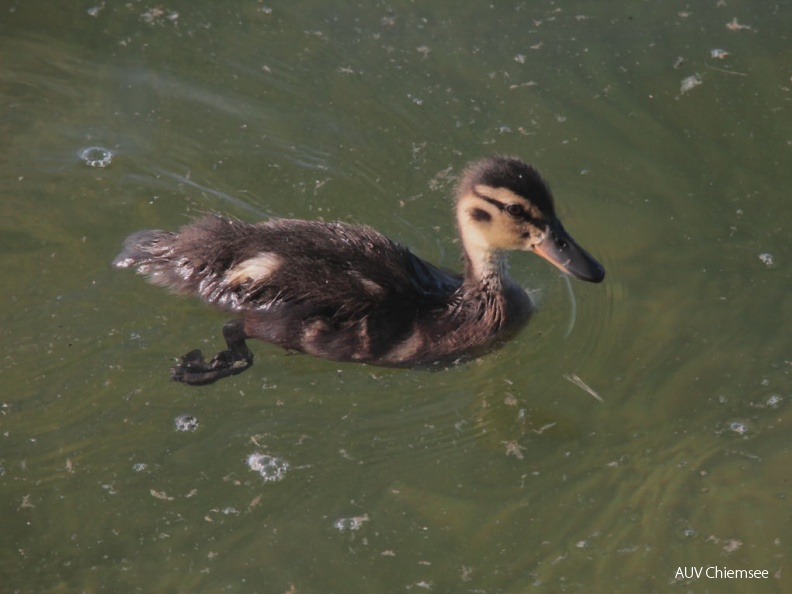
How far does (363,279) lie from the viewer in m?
4.73

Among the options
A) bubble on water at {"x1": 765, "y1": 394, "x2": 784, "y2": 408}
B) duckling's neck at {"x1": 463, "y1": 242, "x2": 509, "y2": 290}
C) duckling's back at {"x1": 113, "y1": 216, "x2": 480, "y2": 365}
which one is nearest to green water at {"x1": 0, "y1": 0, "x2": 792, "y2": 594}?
bubble on water at {"x1": 765, "y1": 394, "x2": 784, "y2": 408}

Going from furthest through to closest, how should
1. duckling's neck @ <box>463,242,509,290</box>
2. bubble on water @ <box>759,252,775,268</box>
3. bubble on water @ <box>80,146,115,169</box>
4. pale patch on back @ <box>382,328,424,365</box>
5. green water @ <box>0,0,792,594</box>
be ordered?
bubble on water @ <box>80,146,115,169</box> < bubble on water @ <box>759,252,775,268</box> < duckling's neck @ <box>463,242,509,290</box> < pale patch on back @ <box>382,328,424,365</box> < green water @ <box>0,0,792,594</box>

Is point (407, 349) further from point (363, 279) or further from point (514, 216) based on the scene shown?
point (514, 216)

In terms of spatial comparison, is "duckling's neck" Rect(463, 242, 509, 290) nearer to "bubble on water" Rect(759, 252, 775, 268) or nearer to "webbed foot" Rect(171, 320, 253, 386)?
"webbed foot" Rect(171, 320, 253, 386)

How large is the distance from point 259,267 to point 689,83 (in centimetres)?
270

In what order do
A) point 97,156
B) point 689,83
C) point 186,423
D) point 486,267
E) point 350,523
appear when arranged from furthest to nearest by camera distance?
point 689,83 < point 97,156 < point 486,267 < point 186,423 < point 350,523

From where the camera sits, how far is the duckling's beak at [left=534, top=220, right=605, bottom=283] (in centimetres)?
477

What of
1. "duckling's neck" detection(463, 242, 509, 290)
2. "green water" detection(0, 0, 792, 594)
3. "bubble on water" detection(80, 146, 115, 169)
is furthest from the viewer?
"bubble on water" detection(80, 146, 115, 169)

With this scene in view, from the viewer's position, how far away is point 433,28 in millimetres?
6402

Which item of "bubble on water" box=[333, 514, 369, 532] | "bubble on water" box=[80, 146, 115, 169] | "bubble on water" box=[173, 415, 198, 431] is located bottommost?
"bubble on water" box=[173, 415, 198, 431]

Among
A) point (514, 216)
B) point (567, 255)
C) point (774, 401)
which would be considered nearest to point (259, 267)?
point (514, 216)

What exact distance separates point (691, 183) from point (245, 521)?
2.76 m

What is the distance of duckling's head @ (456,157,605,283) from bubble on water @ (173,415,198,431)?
1371 millimetres

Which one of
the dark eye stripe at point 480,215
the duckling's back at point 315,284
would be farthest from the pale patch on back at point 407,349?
the dark eye stripe at point 480,215
